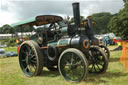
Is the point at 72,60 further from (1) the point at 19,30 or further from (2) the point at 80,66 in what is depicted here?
(1) the point at 19,30

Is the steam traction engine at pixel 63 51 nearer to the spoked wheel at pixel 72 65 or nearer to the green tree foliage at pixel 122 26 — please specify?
the spoked wheel at pixel 72 65

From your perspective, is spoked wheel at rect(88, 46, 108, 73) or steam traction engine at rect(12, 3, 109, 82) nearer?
steam traction engine at rect(12, 3, 109, 82)

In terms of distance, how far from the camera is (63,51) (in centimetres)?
515

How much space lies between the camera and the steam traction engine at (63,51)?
184 inches

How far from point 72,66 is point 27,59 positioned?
2.13 meters

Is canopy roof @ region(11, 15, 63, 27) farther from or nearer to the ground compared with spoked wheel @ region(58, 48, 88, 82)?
farther from the ground

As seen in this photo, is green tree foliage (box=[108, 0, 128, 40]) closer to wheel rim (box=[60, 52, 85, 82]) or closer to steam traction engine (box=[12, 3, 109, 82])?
steam traction engine (box=[12, 3, 109, 82])

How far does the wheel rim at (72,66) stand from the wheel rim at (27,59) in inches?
54.6

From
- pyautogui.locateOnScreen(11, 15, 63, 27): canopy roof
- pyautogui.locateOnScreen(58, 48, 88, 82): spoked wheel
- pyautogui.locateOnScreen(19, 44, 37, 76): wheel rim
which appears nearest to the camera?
pyautogui.locateOnScreen(58, 48, 88, 82): spoked wheel

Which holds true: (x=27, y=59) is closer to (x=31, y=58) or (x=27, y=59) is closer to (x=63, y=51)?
(x=31, y=58)

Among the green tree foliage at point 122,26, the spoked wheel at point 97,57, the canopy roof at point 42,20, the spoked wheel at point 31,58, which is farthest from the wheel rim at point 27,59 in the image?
the green tree foliage at point 122,26

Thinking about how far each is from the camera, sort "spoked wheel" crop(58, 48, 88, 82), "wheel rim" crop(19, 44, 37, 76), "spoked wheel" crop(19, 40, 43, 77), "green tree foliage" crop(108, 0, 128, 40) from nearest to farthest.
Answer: "spoked wheel" crop(58, 48, 88, 82), "spoked wheel" crop(19, 40, 43, 77), "wheel rim" crop(19, 44, 37, 76), "green tree foliage" crop(108, 0, 128, 40)

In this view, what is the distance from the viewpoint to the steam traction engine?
467 centimetres

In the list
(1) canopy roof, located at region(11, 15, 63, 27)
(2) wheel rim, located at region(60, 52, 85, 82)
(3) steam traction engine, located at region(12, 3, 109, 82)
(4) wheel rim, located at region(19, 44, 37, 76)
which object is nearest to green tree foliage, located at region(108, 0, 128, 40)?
(1) canopy roof, located at region(11, 15, 63, 27)
